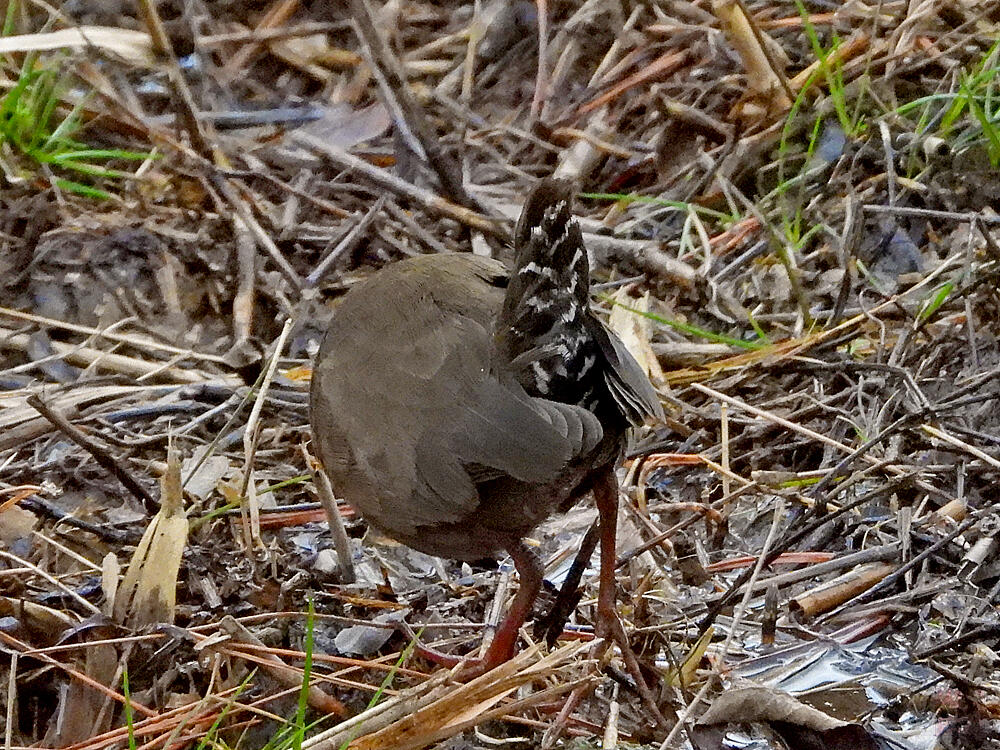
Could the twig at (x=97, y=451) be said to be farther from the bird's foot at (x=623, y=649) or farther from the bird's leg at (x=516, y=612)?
the bird's foot at (x=623, y=649)

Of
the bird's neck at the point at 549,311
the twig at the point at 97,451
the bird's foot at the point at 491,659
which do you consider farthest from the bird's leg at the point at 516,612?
the twig at the point at 97,451

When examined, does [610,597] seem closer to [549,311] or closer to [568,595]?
[568,595]

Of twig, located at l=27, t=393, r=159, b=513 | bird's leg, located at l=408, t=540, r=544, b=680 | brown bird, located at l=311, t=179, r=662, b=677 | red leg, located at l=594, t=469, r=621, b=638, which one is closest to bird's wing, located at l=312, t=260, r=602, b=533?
brown bird, located at l=311, t=179, r=662, b=677

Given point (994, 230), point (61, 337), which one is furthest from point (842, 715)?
point (61, 337)

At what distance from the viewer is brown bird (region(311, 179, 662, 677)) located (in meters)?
2.11

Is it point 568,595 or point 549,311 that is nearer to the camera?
point 549,311

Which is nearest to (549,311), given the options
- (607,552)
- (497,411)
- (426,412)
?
(497,411)

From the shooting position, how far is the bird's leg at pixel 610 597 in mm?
2309

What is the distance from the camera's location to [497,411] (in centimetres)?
213

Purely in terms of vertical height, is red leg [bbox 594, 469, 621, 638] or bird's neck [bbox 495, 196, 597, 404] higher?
bird's neck [bbox 495, 196, 597, 404]

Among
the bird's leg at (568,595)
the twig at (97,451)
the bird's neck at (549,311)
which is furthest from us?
the twig at (97,451)

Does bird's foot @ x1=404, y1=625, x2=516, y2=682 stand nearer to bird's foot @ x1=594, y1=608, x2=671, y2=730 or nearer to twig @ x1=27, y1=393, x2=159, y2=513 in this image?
bird's foot @ x1=594, y1=608, x2=671, y2=730

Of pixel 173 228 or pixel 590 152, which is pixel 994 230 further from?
pixel 173 228

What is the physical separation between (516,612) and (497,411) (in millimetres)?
440
